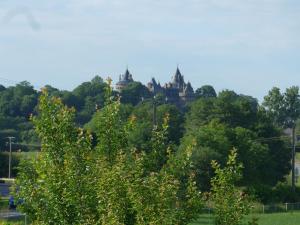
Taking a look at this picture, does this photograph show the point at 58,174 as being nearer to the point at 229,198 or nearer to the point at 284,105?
the point at 229,198

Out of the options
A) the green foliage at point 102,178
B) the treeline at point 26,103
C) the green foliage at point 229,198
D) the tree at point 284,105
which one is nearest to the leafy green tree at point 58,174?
the green foliage at point 102,178

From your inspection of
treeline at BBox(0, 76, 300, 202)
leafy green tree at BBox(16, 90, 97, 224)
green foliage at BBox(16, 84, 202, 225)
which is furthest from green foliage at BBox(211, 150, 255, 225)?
treeline at BBox(0, 76, 300, 202)

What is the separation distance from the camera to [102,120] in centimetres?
1370

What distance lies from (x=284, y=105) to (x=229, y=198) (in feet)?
517

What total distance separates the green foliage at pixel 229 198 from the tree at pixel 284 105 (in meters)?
149

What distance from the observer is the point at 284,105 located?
168500 millimetres

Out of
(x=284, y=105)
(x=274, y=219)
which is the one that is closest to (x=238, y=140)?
(x=274, y=219)

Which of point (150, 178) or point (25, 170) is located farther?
point (25, 170)

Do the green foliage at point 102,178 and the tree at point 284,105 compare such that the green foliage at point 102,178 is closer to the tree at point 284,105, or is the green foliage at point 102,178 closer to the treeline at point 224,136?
the treeline at point 224,136

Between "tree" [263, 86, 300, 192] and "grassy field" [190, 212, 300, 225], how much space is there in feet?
338

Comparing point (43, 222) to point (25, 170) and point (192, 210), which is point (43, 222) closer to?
point (25, 170)

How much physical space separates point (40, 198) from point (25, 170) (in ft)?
2.63

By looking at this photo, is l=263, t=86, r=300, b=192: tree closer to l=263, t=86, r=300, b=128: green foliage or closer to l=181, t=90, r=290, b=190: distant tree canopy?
l=263, t=86, r=300, b=128: green foliage

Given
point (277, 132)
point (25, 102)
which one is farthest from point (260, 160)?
point (25, 102)
